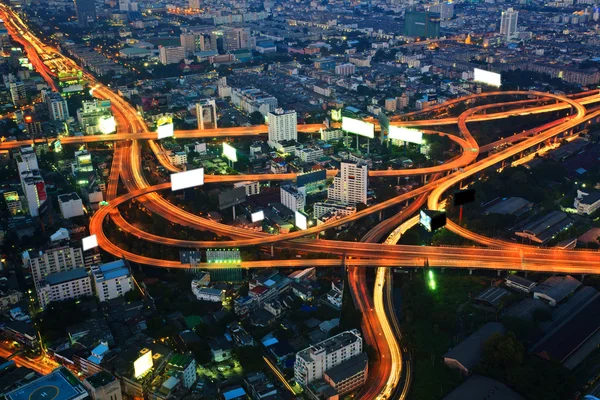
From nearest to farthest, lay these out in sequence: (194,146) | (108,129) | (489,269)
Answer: (489,269), (194,146), (108,129)

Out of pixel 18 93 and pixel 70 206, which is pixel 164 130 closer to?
pixel 70 206

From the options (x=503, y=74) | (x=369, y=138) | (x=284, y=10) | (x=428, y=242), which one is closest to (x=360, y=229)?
(x=428, y=242)

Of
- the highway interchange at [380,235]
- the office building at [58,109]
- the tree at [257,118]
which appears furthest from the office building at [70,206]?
the tree at [257,118]

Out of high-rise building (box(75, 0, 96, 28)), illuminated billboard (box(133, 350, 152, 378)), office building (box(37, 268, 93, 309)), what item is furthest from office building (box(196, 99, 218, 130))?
high-rise building (box(75, 0, 96, 28))

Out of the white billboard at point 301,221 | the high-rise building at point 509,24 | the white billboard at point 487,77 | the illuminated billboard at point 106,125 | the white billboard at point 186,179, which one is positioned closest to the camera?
the white billboard at point 301,221

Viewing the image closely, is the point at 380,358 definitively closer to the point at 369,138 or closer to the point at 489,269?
the point at 489,269

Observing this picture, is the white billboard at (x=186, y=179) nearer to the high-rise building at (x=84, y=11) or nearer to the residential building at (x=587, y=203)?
the residential building at (x=587, y=203)

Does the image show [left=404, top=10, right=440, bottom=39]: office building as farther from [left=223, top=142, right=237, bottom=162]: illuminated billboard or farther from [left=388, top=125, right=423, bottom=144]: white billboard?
[left=223, top=142, right=237, bottom=162]: illuminated billboard
